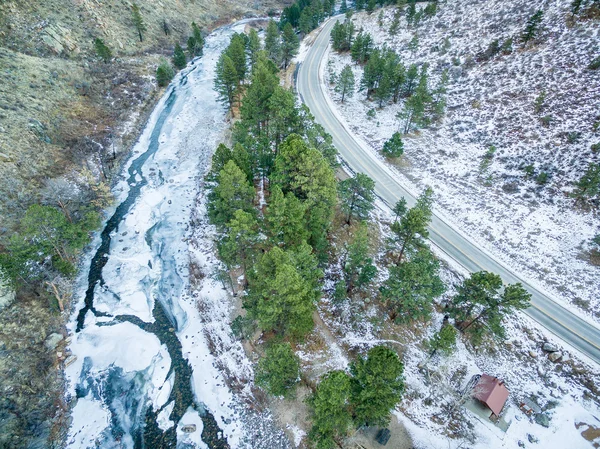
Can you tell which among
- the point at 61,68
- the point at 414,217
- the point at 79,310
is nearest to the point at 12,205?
the point at 79,310

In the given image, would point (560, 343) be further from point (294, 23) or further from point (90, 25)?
point (294, 23)

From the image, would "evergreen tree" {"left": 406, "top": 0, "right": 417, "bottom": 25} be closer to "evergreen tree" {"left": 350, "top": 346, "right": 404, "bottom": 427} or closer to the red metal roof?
the red metal roof

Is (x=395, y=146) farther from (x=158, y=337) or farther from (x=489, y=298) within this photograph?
(x=158, y=337)

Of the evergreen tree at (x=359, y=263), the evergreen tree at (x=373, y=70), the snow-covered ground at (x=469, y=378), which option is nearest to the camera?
the snow-covered ground at (x=469, y=378)

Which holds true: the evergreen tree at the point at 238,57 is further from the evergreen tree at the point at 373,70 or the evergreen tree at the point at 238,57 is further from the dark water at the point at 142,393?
the dark water at the point at 142,393

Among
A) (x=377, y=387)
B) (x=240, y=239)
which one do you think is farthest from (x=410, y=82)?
(x=377, y=387)

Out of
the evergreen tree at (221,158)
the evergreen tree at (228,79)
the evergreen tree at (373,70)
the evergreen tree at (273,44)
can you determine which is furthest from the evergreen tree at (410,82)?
the evergreen tree at (221,158)
